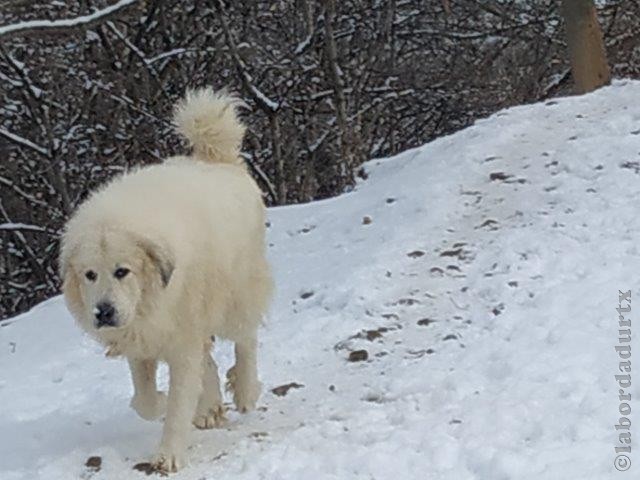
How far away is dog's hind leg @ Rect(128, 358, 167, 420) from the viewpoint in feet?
16.3

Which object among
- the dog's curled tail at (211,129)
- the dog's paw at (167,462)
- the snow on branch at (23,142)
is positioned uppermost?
the dog's curled tail at (211,129)

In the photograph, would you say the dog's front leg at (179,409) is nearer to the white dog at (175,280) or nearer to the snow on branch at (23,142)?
the white dog at (175,280)

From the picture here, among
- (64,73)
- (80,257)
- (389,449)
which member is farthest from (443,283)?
(64,73)

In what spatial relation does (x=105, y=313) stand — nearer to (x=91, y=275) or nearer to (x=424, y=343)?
(x=91, y=275)

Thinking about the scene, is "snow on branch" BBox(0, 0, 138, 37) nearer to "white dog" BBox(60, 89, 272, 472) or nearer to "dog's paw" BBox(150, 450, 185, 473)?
"white dog" BBox(60, 89, 272, 472)

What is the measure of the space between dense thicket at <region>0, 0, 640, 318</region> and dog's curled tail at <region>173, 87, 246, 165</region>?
6.12 meters

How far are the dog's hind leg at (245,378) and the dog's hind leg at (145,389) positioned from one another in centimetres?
53

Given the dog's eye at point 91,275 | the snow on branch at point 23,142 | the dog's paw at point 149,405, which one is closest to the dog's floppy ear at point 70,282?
the dog's eye at point 91,275

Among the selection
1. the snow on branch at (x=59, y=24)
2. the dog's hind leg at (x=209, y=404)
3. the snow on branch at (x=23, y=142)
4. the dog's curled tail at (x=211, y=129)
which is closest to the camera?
the dog's hind leg at (x=209, y=404)

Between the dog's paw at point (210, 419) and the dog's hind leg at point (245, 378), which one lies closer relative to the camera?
the dog's paw at point (210, 419)

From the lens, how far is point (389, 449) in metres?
4.49

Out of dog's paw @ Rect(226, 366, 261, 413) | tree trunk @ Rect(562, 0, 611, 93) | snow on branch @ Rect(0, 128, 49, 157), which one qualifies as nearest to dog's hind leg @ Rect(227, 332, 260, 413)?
dog's paw @ Rect(226, 366, 261, 413)

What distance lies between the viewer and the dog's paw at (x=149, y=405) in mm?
4965

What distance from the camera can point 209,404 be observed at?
5262 millimetres
